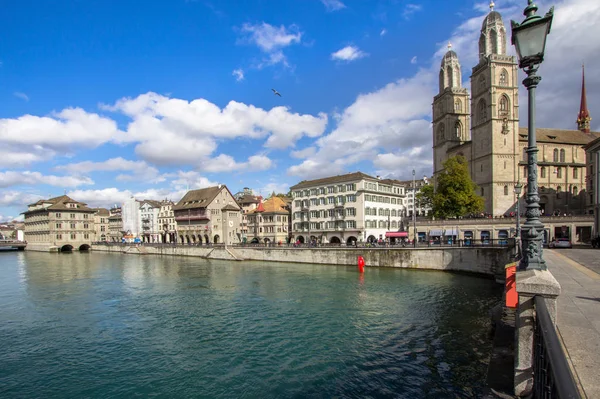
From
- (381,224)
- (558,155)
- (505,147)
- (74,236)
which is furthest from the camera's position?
(74,236)

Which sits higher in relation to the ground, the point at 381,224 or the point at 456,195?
the point at 456,195

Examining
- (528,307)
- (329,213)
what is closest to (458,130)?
(329,213)

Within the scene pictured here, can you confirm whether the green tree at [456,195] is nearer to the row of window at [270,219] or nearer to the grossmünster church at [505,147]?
the grossmünster church at [505,147]

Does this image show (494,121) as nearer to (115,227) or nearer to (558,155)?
(558,155)

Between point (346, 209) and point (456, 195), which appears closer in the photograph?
point (456, 195)

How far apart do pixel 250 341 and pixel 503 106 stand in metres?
69.3

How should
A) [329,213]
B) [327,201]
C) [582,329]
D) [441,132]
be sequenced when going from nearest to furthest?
[582,329]
[329,213]
[327,201]
[441,132]

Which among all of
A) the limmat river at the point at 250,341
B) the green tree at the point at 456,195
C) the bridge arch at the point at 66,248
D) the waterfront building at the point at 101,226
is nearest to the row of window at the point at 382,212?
the green tree at the point at 456,195

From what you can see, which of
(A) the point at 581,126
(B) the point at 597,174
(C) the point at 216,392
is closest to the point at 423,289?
Result: (C) the point at 216,392

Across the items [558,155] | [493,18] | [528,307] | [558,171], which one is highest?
[493,18]

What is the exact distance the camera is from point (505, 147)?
216 ft

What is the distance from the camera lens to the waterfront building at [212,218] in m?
89.6

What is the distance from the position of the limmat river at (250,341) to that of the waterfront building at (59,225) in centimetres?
7883

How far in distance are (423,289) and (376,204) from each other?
4502 centimetres
